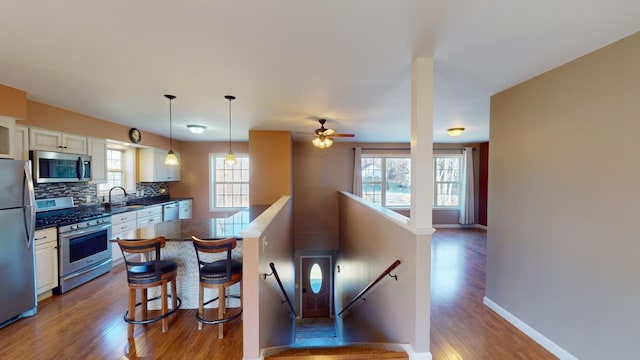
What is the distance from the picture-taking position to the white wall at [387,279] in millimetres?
2117

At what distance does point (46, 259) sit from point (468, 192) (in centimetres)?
905

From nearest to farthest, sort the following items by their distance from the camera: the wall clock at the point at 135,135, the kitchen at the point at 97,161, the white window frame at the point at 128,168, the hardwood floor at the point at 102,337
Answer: the hardwood floor at the point at 102,337, the kitchen at the point at 97,161, the wall clock at the point at 135,135, the white window frame at the point at 128,168

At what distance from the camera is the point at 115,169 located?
5.39m

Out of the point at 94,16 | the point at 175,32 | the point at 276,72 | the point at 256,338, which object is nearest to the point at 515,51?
the point at 276,72

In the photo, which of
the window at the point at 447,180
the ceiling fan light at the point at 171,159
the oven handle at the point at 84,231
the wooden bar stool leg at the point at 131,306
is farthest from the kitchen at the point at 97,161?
the window at the point at 447,180

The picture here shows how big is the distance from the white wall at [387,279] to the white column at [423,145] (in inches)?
7.6

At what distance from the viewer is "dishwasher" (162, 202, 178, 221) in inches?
223

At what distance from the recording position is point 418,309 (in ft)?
6.94

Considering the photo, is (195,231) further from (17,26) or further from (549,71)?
(549,71)

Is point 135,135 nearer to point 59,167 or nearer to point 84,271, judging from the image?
point 59,167

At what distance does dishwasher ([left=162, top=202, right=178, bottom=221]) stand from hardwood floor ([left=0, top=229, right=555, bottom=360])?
2328mm

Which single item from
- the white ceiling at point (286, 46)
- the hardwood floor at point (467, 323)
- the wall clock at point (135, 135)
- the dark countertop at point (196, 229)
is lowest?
the hardwood floor at point (467, 323)

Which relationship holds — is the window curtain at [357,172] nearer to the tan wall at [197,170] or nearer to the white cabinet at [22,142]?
the tan wall at [197,170]

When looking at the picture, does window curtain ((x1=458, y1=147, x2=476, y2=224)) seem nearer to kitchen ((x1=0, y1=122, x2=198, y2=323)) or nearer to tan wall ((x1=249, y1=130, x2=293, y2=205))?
tan wall ((x1=249, y1=130, x2=293, y2=205))
